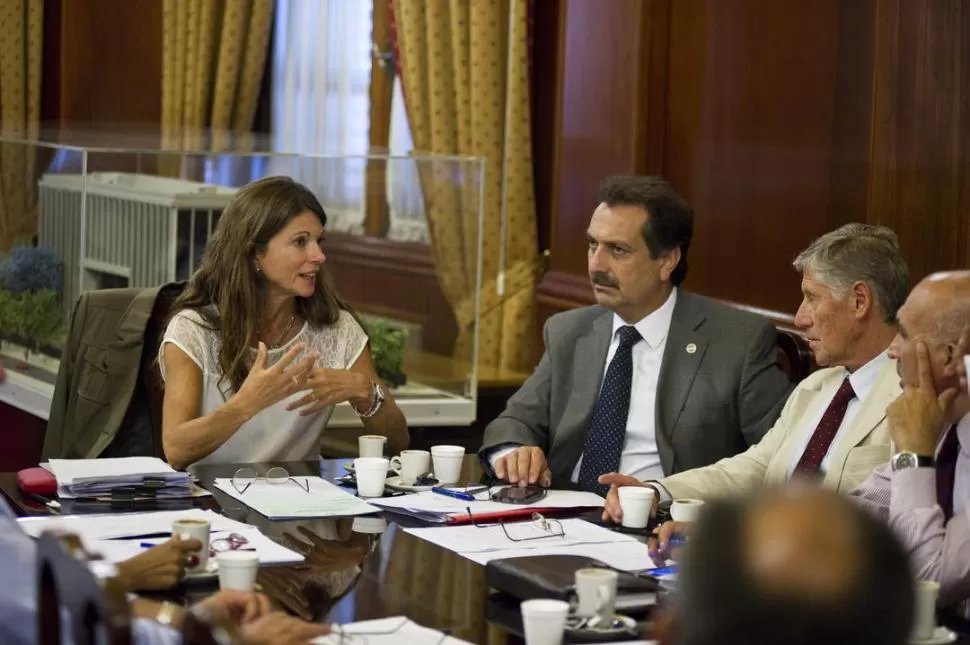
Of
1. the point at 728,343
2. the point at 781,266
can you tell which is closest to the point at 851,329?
the point at 728,343

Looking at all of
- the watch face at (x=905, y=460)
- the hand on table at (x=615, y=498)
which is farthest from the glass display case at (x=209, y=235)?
the watch face at (x=905, y=460)

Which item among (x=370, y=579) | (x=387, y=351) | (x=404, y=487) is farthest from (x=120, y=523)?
(x=387, y=351)

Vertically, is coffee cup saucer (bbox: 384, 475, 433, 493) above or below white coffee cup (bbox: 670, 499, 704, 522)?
below

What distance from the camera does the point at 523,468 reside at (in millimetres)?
2936

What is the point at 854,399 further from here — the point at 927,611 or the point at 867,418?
the point at 927,611

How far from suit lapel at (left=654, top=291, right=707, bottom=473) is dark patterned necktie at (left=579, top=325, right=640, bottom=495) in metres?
0.08

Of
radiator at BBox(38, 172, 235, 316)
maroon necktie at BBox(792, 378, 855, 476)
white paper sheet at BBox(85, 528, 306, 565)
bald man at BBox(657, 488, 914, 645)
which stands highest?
radiator at BBox(38, 172, 235, 316)

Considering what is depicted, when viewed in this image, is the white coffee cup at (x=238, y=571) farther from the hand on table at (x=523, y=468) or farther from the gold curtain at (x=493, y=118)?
the gold curtain at (x=493, y=118)

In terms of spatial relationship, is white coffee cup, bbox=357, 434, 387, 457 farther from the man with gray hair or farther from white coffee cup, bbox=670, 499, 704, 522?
white coffee cup, bbox=670, 499, 704, 522

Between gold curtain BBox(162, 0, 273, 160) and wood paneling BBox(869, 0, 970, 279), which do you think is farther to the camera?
gold curtain BBox(162, 0, 273, 160)

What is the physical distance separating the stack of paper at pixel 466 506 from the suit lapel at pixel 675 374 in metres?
0.51

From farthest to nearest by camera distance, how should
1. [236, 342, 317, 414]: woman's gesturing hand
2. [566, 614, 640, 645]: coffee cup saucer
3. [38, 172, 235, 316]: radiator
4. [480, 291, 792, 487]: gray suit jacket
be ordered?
[38, 172, 235, 316]: radiator
[480, 291, 792, 487]: gray suit jacket
[236, 342, 317, 414]: woman's gesturing hand
[566, 614, 640, 645]: coffee cup saucer

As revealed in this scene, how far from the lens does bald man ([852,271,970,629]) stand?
2.32m

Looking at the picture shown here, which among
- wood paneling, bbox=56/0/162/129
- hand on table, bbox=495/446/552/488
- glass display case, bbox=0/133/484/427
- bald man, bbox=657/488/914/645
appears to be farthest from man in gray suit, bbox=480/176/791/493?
wood paneling, bbox=56/0/162/129
